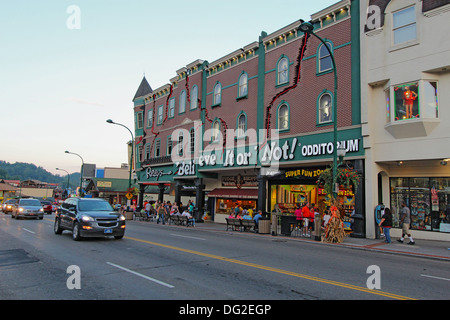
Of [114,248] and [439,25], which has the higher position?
[439,25]

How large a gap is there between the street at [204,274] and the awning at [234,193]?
43.8 feet

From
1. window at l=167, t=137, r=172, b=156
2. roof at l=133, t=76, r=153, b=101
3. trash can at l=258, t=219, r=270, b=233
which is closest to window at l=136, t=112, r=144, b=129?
roof at l=133, t=76, r=153, b=101

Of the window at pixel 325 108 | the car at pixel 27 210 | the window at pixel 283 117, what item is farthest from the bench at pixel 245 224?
the car at pixel 27 210

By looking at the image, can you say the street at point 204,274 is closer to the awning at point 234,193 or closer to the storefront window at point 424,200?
the storefront window at point 424,200

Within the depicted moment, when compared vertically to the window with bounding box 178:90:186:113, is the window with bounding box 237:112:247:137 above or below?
below

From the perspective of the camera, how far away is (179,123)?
1271 inches

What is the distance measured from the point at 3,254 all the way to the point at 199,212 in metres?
18.8

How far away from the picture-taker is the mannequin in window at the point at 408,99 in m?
15.9

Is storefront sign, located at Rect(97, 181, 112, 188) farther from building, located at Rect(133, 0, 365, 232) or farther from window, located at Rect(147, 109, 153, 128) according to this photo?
building, located at Rect(133, 0, 365, 232)

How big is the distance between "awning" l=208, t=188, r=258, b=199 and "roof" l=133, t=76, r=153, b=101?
784 inches

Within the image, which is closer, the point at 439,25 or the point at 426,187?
the point at 439,25

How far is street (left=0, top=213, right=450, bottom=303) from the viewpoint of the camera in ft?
20.3

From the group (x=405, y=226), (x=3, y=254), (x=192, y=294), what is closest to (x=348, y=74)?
(x=405, y=226)
